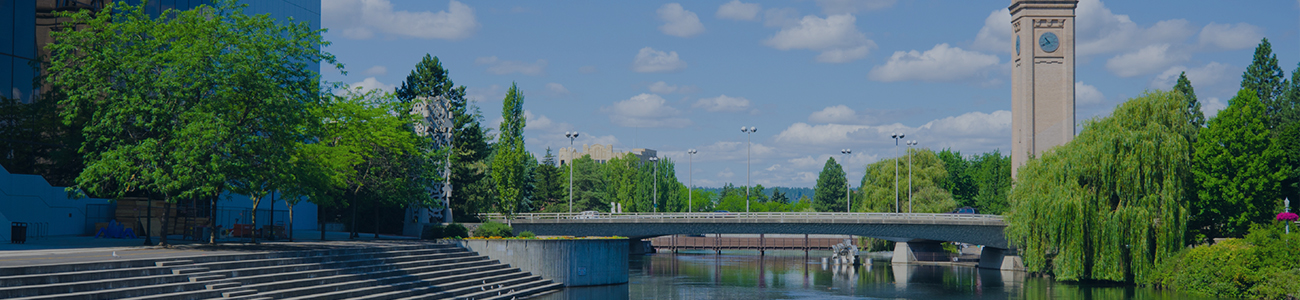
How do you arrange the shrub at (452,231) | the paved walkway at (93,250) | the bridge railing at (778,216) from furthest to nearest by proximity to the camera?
the bridge railing at (778,216)
the shrub at (452,231)
the paved walkway at (93,250)

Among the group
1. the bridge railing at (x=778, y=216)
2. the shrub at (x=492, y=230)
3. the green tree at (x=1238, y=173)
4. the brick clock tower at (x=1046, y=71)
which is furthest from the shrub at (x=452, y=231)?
the brick clock tower at (x=1046, y=71)

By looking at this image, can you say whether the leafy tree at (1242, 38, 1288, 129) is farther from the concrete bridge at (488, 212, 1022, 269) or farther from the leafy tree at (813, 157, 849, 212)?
the leafy tree at (813, 157, 849, 212)

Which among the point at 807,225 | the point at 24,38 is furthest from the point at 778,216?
the point at 24,38

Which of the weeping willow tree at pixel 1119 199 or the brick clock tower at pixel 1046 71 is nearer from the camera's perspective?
the weeping willow tree at pixel 1119 199

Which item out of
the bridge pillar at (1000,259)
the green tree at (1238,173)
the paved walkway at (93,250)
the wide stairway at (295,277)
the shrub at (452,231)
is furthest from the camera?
the bridge pillar at (1000,259)

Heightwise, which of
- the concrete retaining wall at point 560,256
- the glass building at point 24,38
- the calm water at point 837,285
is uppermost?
the glass building at point 24,38

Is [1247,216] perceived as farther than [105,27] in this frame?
Yes

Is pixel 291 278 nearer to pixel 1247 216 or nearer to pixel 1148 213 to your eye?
pixel 1148 213

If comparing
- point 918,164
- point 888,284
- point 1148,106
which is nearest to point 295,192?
point 888,284

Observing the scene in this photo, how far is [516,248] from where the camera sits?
45719 millimetres

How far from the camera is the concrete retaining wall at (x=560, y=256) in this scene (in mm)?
45656

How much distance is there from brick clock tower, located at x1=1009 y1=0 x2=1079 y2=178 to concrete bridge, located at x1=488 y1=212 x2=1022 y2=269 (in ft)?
56.0

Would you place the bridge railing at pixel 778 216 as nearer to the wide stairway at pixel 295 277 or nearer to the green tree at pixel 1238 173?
the green tree at pixel 1238 173

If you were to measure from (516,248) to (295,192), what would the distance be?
1005cm
